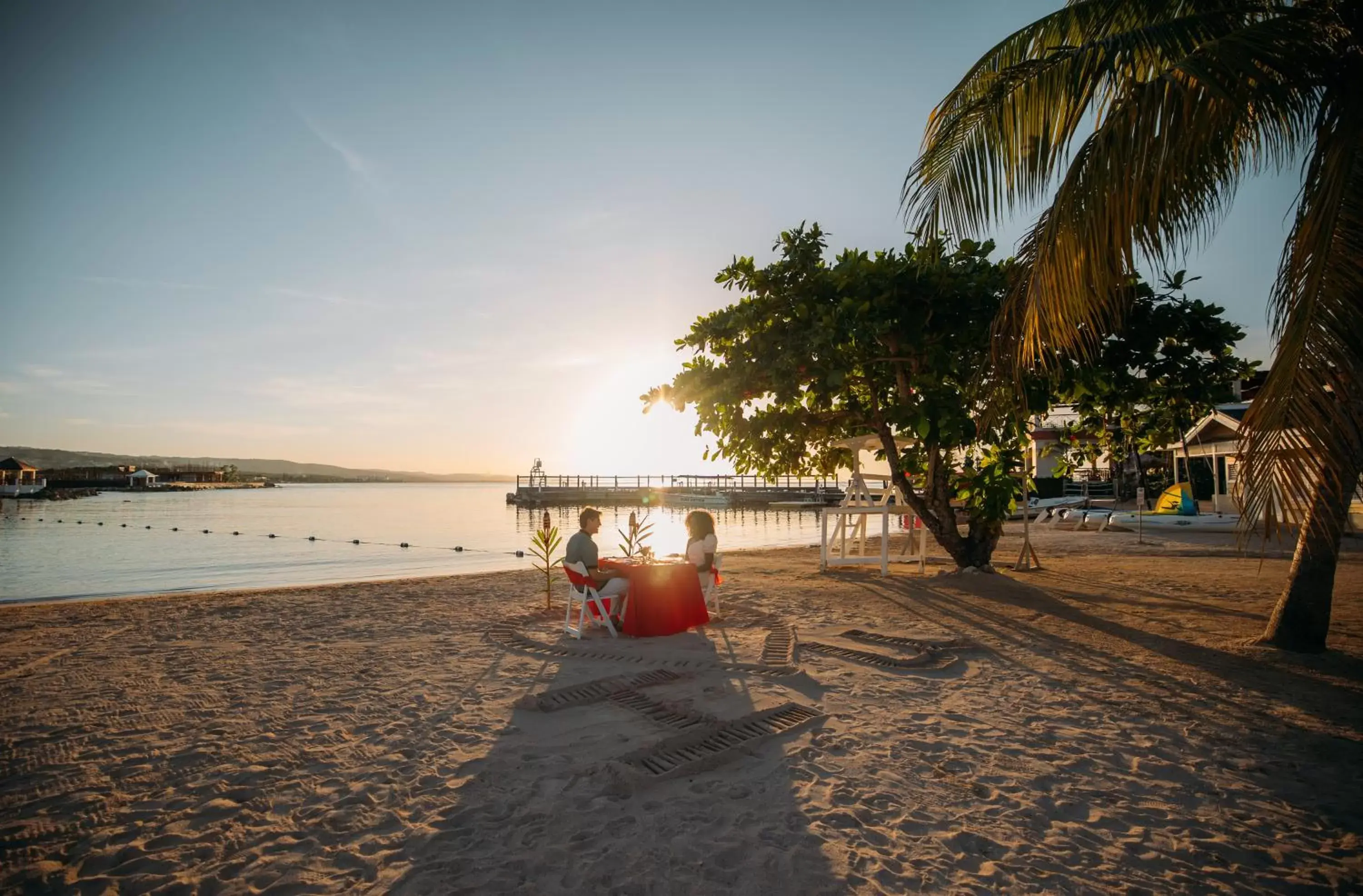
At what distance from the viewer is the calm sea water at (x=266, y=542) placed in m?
16.9

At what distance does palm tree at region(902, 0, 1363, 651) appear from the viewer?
348cm

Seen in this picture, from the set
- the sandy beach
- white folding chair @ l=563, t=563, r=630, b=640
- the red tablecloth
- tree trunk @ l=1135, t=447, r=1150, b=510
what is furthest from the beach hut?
white folding chair @ l=563, t=563, r=630, b=640

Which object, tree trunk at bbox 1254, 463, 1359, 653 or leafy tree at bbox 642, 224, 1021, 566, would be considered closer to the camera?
tree trunk at bbox 1254, 463, 1359, 653

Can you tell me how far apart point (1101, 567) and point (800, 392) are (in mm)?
7664

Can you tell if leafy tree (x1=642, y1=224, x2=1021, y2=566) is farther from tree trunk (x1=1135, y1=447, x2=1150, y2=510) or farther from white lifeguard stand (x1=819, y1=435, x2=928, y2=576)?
tree trunk (x1=1135, y1=447, x2=1150, y2=510)

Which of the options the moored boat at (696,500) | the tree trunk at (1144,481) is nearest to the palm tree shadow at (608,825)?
the tree trunk at (1144,481)

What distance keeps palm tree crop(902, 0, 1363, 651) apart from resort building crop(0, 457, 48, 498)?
100811 mm

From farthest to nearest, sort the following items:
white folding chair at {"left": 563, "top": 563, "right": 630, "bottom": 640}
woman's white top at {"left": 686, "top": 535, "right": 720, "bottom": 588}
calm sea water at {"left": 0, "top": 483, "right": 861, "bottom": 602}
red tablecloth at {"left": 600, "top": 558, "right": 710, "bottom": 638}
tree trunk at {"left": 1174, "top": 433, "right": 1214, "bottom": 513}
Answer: tree trunk at {"left": 1174, "top": 433, "right": 1214, "bottom": 513}, calm sea water at {"left": 0, "top": 483, "right": 861, "bottom": 602}, woman's white top at {"left": 686, "top": 535, "right": 720, "bottom": 588}, red tablecloth at {"left": 600, "top": 558, "right": 710, "bottom": 638}, white folding chair at {"left": 563, "top": 563, "right": 630, "bottom": 640}

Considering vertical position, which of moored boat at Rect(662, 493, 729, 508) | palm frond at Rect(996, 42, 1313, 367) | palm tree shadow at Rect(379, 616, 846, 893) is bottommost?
moored boat at Rect(662, 493, 729, 508)

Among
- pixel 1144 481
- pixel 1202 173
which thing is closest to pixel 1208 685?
pixel 1202 173

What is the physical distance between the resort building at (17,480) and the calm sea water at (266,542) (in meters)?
20.0

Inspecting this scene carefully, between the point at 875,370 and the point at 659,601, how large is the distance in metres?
5.04

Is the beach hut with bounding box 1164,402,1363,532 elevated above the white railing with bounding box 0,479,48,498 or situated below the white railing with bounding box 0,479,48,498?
above

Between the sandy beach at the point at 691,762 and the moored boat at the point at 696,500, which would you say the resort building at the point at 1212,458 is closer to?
the sandy beach at the point at 691,762
